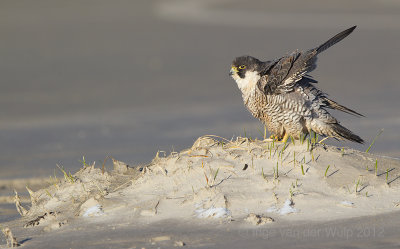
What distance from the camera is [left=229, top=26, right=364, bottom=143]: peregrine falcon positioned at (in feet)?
22.1

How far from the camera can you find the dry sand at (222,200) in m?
5.04

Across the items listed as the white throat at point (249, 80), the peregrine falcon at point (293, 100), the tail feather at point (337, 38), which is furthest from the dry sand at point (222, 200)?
the tail feather at point (337, 38)

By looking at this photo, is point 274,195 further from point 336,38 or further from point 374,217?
point 336,38

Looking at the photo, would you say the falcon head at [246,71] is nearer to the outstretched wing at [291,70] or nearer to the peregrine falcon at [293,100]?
the peregrine falcon at [293,100]

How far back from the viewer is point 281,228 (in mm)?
5070

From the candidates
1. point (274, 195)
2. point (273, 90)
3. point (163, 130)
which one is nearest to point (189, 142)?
point (163, 130)

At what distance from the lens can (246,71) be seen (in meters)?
7.27

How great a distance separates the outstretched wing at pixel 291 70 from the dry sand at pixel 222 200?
558 millimetres

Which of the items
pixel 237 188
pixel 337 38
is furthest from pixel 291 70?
pixel 237 188

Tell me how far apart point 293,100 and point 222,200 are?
64.2 inches

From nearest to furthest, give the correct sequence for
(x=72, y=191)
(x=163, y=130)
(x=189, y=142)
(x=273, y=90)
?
(x=72, y=191)
(x=273, y=90)
(x=189, y=142)
(x=163, y=130)

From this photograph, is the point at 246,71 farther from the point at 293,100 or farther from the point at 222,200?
the point at 222,200

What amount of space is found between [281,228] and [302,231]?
0.15 metres

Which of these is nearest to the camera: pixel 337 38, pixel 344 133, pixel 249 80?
pixel 337 38
